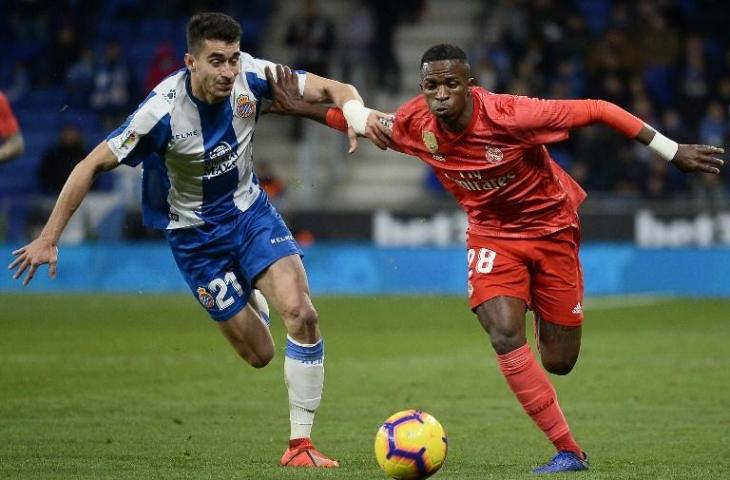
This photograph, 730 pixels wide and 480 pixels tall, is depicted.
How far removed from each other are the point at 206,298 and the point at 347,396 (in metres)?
2.68

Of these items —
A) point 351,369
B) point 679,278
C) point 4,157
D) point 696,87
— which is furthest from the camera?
point 696,87

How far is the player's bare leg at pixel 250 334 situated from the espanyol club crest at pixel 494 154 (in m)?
2.00

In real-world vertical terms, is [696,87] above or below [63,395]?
above

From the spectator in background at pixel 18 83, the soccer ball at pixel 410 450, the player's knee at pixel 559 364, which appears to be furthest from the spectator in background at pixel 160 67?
the soccer ball at pixel 410 450

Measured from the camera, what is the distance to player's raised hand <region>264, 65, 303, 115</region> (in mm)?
8352

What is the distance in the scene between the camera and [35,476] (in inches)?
282

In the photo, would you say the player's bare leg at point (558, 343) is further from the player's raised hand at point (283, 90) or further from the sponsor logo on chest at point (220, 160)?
the sponsor logo on chest at point (220, 160)

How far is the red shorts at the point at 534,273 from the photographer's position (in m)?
7.78

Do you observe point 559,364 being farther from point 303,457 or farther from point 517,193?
point 303,457

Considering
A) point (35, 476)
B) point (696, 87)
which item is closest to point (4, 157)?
point (35, 476)

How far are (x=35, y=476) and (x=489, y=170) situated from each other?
2915mm

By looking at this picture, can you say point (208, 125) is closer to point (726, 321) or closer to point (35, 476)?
point (35, 476)

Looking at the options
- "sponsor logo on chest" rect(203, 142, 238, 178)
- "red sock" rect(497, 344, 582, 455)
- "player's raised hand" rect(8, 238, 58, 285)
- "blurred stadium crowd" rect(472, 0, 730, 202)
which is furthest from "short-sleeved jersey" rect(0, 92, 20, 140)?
"blurred stadium crowd" rect(472, 0, 730, 202)

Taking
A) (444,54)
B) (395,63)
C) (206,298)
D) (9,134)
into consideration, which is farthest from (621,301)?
(444,54)
